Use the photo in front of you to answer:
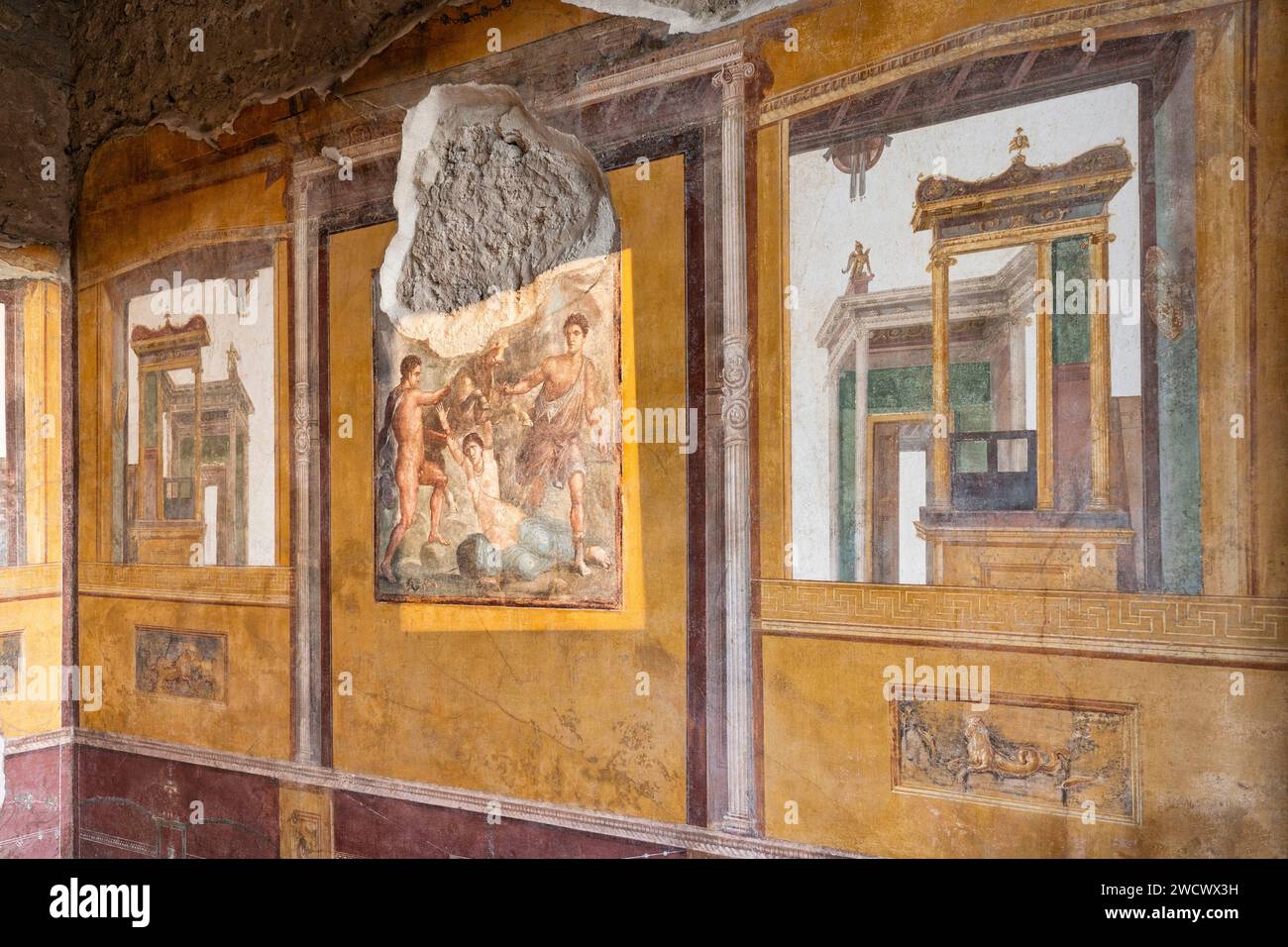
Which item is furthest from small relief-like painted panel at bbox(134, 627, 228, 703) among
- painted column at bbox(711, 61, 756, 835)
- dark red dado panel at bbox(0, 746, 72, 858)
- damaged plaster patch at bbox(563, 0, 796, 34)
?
damaged plaster patch at bbox(563, 0, 796, 34)

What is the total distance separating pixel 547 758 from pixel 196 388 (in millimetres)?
2675

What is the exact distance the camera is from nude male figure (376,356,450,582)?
12.2 ft

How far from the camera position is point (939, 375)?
2.86m

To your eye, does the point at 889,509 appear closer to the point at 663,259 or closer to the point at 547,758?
the point at 663,259

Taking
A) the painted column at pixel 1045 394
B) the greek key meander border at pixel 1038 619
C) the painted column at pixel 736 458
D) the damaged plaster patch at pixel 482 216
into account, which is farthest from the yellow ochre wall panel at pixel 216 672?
the painted column at pixel 1045 394

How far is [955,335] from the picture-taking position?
112 inches

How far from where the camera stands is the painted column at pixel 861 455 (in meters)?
2.96

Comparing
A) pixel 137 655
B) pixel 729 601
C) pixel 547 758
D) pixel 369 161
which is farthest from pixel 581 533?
pixel 137 655

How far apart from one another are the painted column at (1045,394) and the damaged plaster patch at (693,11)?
1.34 metres

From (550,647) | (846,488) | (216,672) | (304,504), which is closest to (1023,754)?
(846,488)

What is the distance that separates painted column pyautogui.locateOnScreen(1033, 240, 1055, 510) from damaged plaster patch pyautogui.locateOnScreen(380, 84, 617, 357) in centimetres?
155

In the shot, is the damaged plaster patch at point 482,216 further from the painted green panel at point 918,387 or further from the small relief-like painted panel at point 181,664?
the small relief-like painted panel at point 181,664

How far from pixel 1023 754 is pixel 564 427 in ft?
6.41
